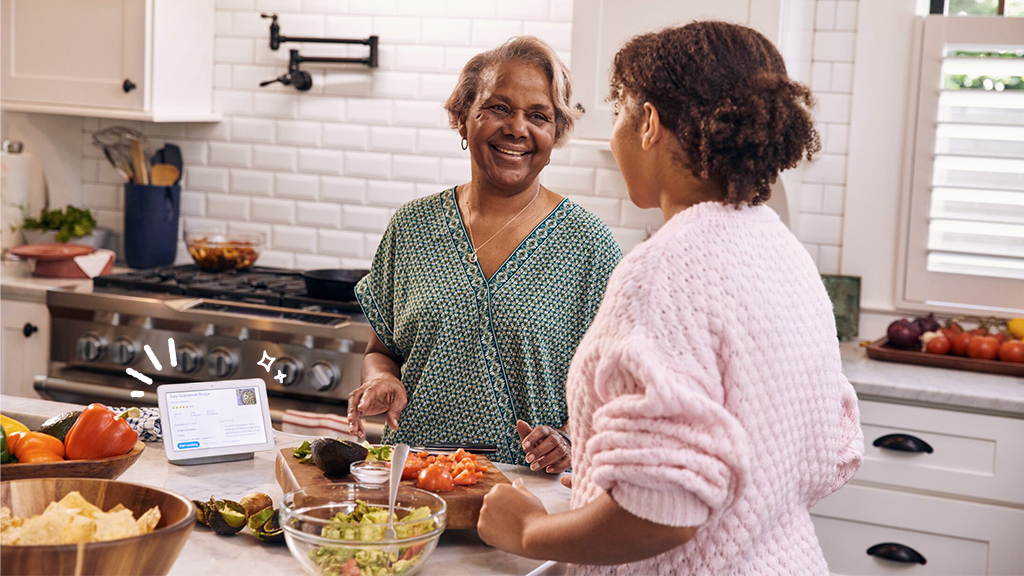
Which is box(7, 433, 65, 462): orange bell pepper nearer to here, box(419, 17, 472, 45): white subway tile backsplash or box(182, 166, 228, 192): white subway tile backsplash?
box(419, 17, 472, 45): white subway tile backsplash

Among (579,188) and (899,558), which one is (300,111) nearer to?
(579,188)

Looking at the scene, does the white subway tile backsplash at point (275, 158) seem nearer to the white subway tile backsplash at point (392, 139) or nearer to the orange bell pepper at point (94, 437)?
the white subway tile backsplash at point (392, 139)

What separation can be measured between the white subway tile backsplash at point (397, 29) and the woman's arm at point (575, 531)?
288 centimetres

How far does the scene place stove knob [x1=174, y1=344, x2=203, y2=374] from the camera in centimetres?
348

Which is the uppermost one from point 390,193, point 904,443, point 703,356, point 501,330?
point 390,193

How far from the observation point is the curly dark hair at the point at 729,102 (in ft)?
3.81

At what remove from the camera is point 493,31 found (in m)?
3.82

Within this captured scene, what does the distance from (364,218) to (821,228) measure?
69.7 inches

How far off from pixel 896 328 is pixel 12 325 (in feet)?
10.4

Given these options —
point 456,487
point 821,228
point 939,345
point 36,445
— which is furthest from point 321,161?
point 456,487

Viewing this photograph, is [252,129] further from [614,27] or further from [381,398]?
[381,398]

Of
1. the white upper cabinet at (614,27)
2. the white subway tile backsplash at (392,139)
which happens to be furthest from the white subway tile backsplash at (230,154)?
the white upper cabinet at (614,27)

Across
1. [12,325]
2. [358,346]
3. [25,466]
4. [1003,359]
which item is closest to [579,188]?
[358,346]

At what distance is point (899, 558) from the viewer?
299 centimetres
